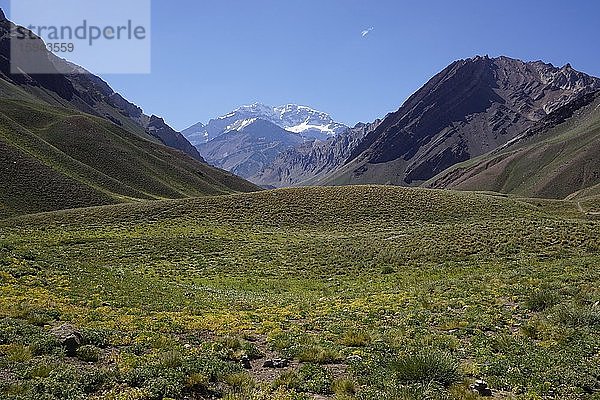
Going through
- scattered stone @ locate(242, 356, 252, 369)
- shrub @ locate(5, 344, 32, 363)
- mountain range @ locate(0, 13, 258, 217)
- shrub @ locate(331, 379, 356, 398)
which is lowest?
scattered stone @ locate(242, 356, 252, 369)

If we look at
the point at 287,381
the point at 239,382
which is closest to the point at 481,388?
the point at 287,381

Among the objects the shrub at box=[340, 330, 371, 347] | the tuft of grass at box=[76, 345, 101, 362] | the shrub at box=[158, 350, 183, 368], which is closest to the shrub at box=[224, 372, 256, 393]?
the shrub at box=[158, 350, 183, 368]

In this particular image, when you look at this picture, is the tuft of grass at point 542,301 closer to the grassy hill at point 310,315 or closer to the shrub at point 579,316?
the grassy hill at point 310,315

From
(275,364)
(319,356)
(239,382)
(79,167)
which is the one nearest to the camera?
(239,382)

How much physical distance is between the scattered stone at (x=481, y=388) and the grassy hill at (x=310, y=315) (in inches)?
7.5

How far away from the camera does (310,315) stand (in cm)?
1939

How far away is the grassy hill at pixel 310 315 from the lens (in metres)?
10.0

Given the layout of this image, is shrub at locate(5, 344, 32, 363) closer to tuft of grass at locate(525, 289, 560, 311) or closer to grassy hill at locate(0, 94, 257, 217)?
tuft of grass at locate(525, 289, 560, 311)

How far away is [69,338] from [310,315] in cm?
1018

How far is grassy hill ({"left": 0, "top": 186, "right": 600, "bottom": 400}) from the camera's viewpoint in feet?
32.9

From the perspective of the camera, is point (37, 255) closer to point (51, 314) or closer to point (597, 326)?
Answer: point (51, 314)

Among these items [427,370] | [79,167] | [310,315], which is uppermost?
[79,167]

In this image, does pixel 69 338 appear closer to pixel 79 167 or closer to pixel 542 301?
pixel 542 301

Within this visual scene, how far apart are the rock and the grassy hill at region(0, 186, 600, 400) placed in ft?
0.81
